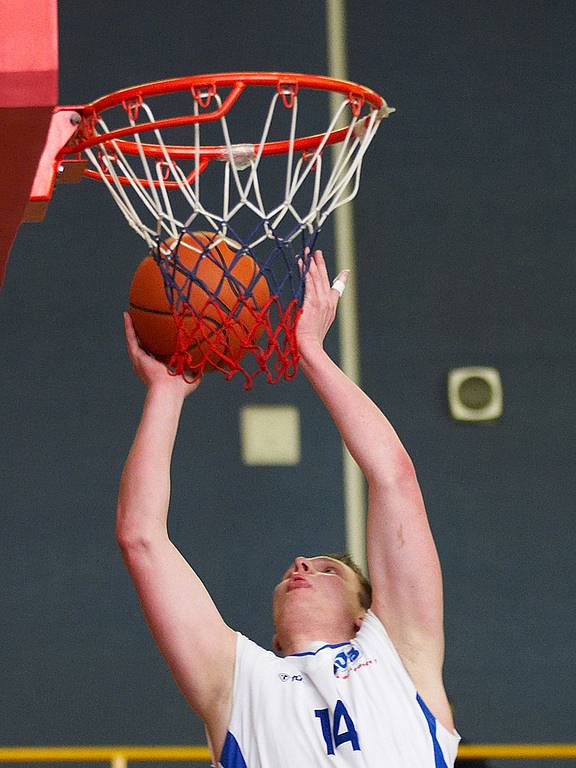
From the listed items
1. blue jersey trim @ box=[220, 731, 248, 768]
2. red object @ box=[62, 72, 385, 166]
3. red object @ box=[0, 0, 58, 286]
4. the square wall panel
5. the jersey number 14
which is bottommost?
blue jersey trim @ box=[220, 731, 248, 768]

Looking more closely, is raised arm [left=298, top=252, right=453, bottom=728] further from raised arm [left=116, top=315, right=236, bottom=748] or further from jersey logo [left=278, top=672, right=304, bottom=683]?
raised arm [left=116, top=315, right=236, bottom=748]

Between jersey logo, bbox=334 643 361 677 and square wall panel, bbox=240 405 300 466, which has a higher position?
square wall panel, bbox=240 405 300 466

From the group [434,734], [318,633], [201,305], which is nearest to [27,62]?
[201,305]

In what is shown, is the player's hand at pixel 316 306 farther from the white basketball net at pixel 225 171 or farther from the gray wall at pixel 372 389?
the gray wall at pixel 372 389

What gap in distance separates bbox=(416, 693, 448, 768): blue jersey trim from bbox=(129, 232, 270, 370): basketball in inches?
31.0

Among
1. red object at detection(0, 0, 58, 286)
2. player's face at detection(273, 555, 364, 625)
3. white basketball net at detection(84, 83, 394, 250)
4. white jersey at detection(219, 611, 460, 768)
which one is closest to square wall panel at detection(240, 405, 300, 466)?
white basketball net at detection(84, 83, 394, 250)

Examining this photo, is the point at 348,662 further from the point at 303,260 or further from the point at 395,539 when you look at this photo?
the point at 303,260

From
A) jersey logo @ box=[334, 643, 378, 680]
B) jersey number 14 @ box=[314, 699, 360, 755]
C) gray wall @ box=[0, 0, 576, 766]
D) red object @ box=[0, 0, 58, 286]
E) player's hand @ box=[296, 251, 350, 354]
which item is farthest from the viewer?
gray wall @ box=[0, 0, 576, 766]

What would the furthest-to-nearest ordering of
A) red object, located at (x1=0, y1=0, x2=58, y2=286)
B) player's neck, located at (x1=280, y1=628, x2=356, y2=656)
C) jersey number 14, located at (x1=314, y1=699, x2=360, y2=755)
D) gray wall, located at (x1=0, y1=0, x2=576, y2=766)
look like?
gray wall, located at (x1=0, y1=0, x2=576, y2=766) → player's neck, located at (x1=280, y1=628, x2=356, y2=656) → jersey number 14, located at (x1=314, y1=699, x2=360, y2=755) → red object, located at (x1=0, y1=0, x2=58, y2=286)

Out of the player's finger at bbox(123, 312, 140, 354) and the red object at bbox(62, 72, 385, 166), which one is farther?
the player's finger at bbox(123, 312, 140, 354)

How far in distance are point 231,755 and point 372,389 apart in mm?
3286

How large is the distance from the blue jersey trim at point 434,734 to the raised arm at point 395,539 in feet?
0.08

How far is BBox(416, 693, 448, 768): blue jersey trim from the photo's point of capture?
7.94ft

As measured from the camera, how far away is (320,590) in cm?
267
